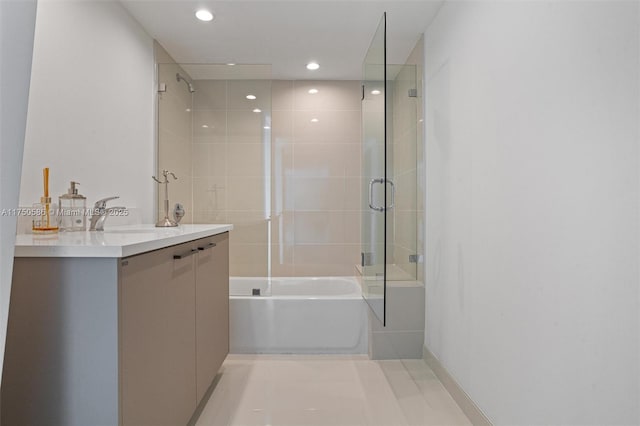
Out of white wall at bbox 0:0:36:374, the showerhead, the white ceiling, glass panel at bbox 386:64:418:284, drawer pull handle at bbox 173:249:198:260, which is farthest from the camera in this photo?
the showerhead

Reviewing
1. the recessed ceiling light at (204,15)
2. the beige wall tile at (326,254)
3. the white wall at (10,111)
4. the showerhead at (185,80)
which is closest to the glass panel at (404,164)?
the beige wall tile at (326,254)

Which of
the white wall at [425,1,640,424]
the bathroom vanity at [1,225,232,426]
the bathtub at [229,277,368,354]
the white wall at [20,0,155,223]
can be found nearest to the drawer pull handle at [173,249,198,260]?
the bathroom vanity at [1,225,232,426]

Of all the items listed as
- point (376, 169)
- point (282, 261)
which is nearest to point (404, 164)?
point (376, 169)

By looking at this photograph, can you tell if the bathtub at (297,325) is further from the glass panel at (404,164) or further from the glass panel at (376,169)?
the glass panel at (404,164)

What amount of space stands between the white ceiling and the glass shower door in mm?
244

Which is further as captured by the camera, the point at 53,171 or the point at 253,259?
the point at 253,259

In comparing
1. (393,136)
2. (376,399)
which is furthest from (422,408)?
(393,136)

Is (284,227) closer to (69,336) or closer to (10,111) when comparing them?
(69,336)

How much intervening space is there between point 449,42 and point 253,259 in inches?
83.7

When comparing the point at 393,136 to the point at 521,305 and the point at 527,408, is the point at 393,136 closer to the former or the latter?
the point at 521,305

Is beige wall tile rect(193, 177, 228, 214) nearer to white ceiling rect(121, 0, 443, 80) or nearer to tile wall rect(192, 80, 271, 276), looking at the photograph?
tile wall rect(192, 80, 271, 276)

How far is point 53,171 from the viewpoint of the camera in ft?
5.69

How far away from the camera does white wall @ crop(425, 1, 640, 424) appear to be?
97 centimetres

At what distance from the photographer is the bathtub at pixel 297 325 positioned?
2727 mm
